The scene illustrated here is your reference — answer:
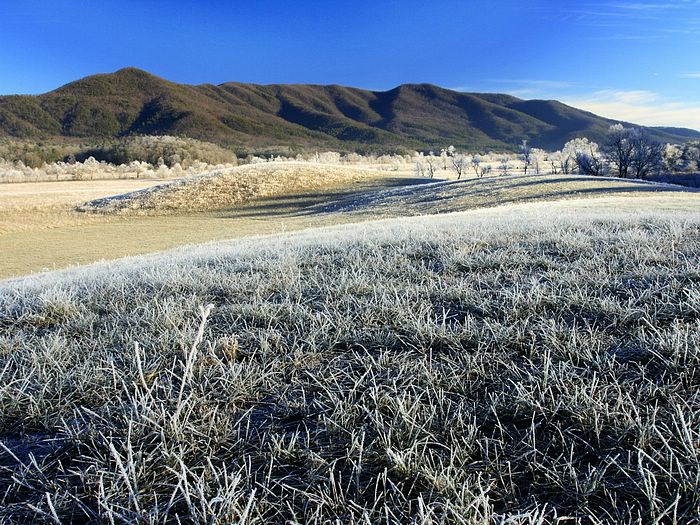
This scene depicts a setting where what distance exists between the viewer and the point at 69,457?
172 centimetres

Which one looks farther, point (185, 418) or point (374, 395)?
point (374, 395)

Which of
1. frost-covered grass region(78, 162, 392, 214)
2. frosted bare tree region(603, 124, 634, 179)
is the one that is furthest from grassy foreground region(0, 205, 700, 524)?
frosted bare tree region(603, 124, 634, 179)

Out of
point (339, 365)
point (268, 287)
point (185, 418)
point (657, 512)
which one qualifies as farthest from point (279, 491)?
point (268, 287)

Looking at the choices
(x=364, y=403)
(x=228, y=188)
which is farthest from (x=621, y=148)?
(x=364, y=403)

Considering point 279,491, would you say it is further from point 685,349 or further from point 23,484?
point 685,349

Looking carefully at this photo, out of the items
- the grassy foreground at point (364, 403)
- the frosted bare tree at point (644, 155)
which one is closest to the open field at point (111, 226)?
the grassy foreground at point (364, 403)

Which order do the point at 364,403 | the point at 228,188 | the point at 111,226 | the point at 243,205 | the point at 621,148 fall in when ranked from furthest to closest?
1. the point at 621,148
2. the point at 228,188
3. the point at 243,205
4. the point at 111,226
5. the point at 364,403

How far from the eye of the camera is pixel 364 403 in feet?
6.33

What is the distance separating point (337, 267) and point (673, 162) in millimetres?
71917

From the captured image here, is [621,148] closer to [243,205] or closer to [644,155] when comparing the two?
[644,155]

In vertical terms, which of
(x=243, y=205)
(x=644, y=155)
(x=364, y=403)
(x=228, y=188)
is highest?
(x=644, y=155)

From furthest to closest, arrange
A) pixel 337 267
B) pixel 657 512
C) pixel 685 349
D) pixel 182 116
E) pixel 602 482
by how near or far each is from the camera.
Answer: pixel 182 116, pixel 337 267, pixel 685 349, pixel 602 482, pixel 657 512

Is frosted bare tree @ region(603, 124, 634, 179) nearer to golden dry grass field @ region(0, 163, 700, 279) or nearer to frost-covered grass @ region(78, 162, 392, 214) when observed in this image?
golden dry grass field @ region(0, 163, 700, 279)

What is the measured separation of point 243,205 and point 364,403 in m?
33.7
